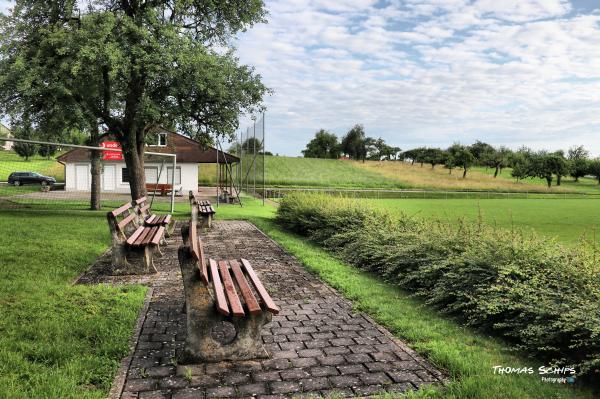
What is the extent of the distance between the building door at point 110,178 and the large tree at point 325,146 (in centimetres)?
6959

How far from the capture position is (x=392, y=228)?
9062mm

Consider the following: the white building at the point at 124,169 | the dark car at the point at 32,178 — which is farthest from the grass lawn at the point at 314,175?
the dark car at the point at 32,178

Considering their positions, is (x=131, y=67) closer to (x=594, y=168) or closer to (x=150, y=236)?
(x=150, y=236)

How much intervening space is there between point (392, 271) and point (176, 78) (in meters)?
11.8

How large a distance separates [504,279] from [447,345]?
1344 mm

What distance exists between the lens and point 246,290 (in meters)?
4.28

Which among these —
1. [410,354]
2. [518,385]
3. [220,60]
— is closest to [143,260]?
[410,354]

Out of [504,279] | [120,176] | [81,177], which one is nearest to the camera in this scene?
[504,279]

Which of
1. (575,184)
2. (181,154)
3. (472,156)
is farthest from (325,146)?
(181,154)

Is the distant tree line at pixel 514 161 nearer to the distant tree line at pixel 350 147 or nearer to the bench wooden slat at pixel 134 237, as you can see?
the distant tree line at pixel 350 147

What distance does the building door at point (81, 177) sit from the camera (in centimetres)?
3872

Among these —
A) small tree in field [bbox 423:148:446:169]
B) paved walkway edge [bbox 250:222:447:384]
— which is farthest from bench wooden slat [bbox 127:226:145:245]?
small tree in field [bbox 423:148:446:169]

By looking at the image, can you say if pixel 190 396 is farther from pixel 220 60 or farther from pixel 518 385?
pixel 220 60

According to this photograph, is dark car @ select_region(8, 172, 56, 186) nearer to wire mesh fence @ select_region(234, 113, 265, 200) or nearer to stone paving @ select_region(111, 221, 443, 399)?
wire mesh fence @ select_region(234, 113, 265, 200)
